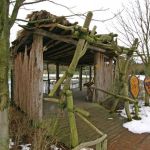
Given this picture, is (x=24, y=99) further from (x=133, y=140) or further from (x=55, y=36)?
(x=133, y=140)

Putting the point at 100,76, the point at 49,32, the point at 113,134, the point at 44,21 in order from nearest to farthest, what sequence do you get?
1. the point at 44,21
2. the point at 113,134
3. the point at 49,32
4. the point at 100,76

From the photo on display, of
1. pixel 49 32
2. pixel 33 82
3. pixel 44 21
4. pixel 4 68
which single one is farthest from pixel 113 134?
pixel 4 68

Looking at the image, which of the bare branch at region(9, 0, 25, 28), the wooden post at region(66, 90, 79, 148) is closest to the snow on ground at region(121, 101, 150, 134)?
the wooden post at region(66, 90, 79, 148)

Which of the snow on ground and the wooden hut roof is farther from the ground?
the wooden hut roof

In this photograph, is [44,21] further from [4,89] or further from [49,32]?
[4,89]

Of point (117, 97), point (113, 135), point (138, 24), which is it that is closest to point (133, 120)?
point (117, 97)

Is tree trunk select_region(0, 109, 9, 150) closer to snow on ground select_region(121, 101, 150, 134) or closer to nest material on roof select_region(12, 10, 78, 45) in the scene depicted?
nest material on roof select_region(12, 10, 78, 45)

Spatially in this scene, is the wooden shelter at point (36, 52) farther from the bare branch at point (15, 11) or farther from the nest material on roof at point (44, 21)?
the bare branch at point (15, 11)

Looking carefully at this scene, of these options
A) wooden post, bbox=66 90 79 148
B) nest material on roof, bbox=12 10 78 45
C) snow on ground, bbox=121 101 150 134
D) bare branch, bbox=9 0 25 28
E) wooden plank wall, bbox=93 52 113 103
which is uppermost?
nest material on roof, bbox=12 10 78 45

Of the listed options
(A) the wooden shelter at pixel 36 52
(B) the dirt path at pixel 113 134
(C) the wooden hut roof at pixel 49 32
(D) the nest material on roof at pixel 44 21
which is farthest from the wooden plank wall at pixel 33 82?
(B) the dirt path at pixel 113 134

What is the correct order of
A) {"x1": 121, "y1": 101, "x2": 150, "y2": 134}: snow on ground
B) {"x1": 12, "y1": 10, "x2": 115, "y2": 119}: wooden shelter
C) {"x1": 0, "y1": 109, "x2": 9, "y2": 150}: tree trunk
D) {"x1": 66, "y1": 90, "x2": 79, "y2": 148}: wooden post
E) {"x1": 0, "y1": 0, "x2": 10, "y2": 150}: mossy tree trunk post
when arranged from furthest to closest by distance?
{"x1": 121, "y1": 101, "x2": 150, "y2": 134}: snow on ground
{"x1": 12, "y1": 10, "x2": 115, "y2": 119}: wooden shelter
{"x1": 66, "y1": 90, "x2": 79, "y2": 148}: wooden post
{"x1": 0, "y1": 109, "x2": 9, "y2": 150}: tree trunk
{"x1": 0, "y1": 0, "x2": 10, "y2": 150}: mossy tree trunk post

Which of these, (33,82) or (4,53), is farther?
(33,82)

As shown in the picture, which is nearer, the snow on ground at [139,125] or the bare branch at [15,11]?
the bare branch at [15,11]

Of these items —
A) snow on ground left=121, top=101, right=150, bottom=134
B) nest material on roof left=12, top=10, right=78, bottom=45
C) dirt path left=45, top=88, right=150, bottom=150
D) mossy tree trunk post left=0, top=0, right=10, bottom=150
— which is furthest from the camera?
snow on ground left=121, top=101, right=150, bottom=134
